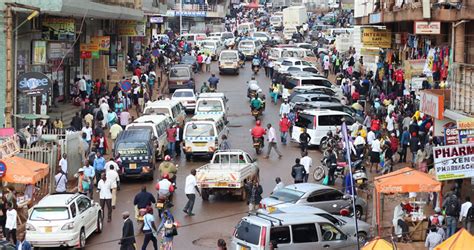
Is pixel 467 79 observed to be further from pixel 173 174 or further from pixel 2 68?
pixel 2 68

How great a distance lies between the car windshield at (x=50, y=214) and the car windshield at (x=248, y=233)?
4.65 m

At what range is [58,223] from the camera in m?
22.0

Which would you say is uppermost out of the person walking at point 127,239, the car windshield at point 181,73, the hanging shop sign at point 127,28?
the hanging shop sign at point 127,28

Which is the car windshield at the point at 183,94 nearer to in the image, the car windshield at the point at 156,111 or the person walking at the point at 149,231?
the car windshield at the point at 156,111

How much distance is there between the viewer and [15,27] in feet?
112

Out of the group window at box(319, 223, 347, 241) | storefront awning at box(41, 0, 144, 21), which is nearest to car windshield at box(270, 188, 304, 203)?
window at box(319, 223, 347, 241)

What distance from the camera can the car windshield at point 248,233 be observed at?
778 inches

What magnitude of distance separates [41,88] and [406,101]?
1583 cm

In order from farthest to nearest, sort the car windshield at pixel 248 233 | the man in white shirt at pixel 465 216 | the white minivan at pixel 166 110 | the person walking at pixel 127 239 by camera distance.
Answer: the white minivan at pixel 166 110, the man in white shirt at pixel 465 216, the person walking at pixel 127 239, the car windshield at pixel 248 233

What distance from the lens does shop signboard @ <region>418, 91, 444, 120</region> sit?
2802 centimetres

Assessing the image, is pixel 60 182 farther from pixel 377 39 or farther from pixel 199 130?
pixel 377 39

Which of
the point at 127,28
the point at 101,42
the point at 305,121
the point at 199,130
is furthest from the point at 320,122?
the point at 127,28

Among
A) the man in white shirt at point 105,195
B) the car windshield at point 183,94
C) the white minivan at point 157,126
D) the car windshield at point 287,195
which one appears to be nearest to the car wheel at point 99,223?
the man in white shirt at point 105,195

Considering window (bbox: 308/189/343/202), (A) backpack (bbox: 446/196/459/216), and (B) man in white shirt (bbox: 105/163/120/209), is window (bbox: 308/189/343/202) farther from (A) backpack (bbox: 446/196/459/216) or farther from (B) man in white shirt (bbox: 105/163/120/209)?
(B) man in white shirt (bbox: 105/163/120/209)
